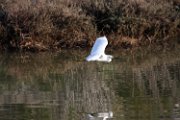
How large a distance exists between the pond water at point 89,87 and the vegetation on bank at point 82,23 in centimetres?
189

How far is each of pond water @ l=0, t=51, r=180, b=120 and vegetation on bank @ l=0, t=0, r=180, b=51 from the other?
6.22ft

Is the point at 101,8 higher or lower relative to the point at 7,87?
higher

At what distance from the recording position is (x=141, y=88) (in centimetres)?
1502

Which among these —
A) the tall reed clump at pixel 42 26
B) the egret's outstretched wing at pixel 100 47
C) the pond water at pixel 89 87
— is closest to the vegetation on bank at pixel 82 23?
the tall reed clump at pixel 42 26

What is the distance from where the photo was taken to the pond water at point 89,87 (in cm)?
1210

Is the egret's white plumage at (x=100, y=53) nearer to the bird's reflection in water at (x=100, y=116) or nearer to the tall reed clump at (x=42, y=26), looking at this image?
the bird's reflection in water at (x=100, y=116)

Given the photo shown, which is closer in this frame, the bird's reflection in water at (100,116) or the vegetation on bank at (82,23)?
the bird's reflection in water at (100,116)

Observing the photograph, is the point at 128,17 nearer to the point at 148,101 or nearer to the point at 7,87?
the point at 7,87

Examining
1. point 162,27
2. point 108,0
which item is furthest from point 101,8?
point 162,27

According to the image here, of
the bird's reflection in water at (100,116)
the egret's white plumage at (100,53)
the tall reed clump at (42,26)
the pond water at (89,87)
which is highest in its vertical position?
the tall reed clump at (42,26)

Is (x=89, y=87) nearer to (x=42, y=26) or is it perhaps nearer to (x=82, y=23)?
(x=42, y=26)

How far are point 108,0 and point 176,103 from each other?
539 inches

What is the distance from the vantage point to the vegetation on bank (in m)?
23.7

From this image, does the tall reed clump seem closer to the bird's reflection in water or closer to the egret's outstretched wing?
the egret's outstretched wing
